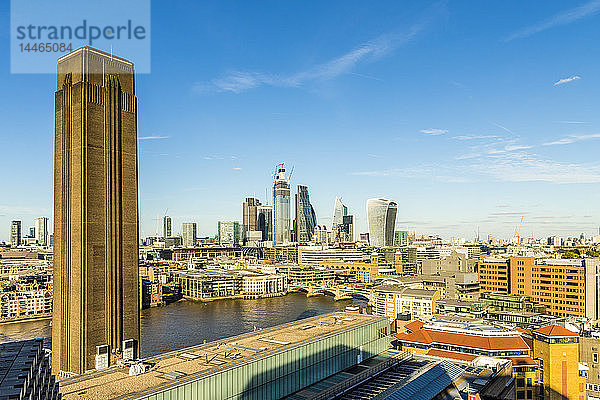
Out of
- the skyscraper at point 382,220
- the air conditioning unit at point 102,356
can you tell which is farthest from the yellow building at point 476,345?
the skyscraper at point 382,220

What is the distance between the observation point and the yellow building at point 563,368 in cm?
2861

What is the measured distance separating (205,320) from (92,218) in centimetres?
3601

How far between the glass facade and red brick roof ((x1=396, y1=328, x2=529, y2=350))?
22.3ft

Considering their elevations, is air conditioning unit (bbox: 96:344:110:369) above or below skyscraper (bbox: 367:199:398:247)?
below

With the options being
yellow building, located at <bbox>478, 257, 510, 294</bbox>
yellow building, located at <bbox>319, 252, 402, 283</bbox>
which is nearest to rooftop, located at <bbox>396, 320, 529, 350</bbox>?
yellow building, located at <bbox>478, 257, 510, 294</bbox>

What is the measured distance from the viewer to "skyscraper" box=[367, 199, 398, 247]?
160m

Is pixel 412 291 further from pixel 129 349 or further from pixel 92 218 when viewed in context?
pixel 92 218

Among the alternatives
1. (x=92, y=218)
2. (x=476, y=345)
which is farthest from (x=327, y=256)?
(x=92, y=218)

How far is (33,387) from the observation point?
37.3 feet

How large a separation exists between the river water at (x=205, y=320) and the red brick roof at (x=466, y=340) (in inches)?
837

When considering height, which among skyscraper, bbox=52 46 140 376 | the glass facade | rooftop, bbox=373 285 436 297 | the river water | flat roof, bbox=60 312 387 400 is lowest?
the river water

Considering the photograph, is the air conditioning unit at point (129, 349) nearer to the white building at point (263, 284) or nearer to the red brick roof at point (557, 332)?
the red brick roof at point (557, 332)

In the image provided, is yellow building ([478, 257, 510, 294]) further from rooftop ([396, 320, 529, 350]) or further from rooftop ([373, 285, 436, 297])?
rooftop ([396, 320, 529, 350])

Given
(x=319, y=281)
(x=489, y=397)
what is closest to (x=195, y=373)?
(x=489, y=397)
